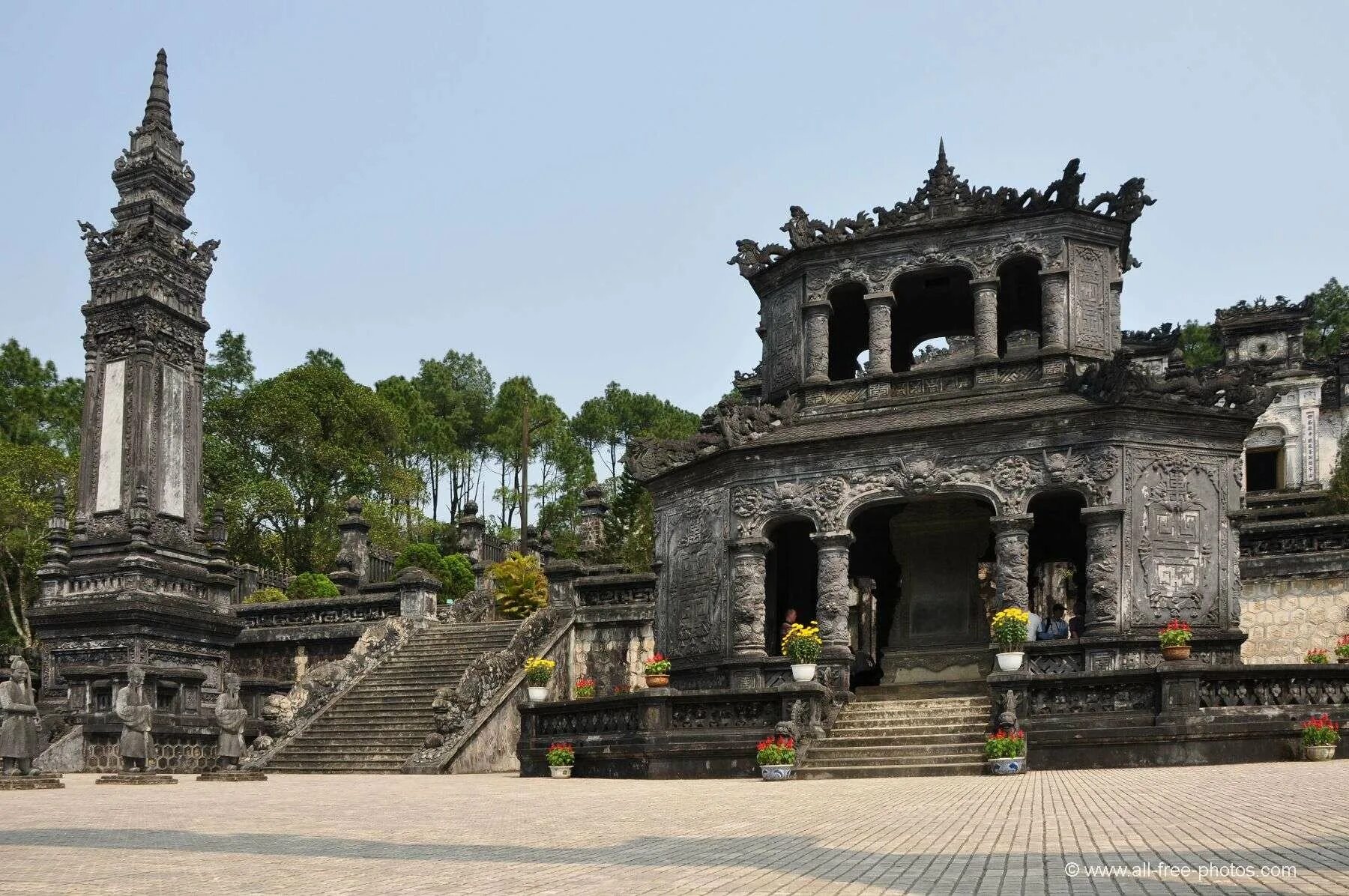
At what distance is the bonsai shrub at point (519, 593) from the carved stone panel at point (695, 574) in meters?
9.90

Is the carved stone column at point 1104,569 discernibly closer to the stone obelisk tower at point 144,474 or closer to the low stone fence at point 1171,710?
the low stone fence at point 1171,710

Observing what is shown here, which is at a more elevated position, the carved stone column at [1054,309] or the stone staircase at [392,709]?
the carved stone column at [1054,309]

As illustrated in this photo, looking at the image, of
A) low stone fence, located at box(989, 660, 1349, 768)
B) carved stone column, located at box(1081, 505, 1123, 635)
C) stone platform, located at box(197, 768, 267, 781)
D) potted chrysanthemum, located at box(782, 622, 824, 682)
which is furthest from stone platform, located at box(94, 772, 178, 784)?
carved stone column, located at box(1081, 505, 1123, 635)

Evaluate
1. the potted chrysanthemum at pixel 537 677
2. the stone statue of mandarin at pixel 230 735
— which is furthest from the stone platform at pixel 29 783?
the potted chrysanthemum at pixel 537 677

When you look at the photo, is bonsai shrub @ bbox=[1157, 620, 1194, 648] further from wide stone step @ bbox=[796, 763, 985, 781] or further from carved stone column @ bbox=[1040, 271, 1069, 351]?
carved stone column @ bbox=[1040, 271, 1069, 351]

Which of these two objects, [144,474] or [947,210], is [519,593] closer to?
[144,474]

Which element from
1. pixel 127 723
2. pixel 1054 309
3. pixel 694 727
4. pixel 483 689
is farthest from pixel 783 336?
pixel 127 723

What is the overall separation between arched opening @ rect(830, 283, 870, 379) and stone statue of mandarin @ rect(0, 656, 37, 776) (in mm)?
17136

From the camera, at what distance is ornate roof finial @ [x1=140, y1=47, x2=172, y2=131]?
35.4 meters

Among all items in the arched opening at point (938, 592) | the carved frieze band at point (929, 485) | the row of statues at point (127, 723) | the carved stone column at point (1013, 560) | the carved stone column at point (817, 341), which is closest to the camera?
the row of statues at point (127, 723)

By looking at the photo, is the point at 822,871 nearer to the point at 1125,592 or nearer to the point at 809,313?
the point at 1125,592

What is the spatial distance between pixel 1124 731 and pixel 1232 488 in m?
6.94

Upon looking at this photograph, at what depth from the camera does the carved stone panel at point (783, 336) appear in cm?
2903

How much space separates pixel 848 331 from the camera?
32.1m
